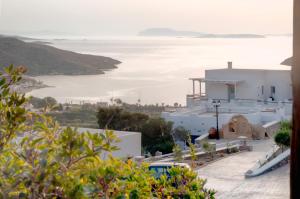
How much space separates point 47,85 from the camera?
3031 inches

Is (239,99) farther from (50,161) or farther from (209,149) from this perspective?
(50,161)

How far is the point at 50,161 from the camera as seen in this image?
3.19 metres

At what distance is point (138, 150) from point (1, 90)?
1519 centimetres

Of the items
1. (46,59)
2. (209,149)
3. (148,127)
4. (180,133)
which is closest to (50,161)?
(209,149)

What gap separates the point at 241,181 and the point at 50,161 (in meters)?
11.5

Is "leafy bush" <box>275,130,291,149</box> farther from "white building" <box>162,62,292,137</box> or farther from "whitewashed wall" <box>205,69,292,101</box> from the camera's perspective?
"whitewashed wall" <box>205,69,292,101</box>

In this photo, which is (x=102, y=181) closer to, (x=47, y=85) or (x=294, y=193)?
(x=294, y=193)

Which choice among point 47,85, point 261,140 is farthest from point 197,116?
point 47,85

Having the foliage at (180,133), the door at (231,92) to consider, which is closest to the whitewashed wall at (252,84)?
the door at (231,92)

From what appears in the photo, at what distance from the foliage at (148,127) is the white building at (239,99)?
131 cm

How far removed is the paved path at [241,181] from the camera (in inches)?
488

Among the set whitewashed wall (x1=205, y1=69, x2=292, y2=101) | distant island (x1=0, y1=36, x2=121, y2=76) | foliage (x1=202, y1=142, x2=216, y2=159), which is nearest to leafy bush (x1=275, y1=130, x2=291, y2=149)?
foliage (x1=202, y1=142, x2=216, y2=159)

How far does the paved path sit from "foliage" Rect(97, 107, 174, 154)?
9.12 meters

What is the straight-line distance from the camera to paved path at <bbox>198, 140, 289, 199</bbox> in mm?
12383
